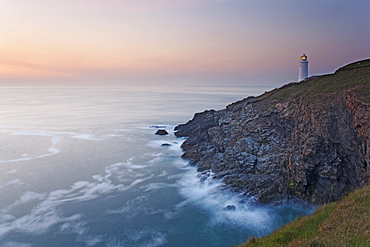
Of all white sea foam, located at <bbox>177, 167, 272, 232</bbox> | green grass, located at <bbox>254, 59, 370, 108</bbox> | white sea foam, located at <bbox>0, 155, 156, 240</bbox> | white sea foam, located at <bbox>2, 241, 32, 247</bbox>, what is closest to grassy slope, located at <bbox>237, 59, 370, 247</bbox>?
white sea foam, located at <bbox>177, 167, 272, 232</bbox>

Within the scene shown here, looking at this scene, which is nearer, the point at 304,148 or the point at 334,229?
the point at 334,229

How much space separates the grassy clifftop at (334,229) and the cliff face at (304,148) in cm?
1058

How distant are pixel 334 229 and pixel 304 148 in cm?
1815

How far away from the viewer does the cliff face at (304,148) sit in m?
24.9

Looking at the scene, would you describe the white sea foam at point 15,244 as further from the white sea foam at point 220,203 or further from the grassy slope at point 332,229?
the grassy slope at point 332,229

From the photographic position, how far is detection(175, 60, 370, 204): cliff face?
24.9 meters

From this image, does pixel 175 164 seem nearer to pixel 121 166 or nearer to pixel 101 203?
pixel 121 166

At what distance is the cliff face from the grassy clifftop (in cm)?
1058

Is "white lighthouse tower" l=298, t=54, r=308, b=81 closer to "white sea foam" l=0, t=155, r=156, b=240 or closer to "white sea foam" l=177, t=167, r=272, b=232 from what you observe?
"white sea foam" l=177, t=167, r=272, b=232

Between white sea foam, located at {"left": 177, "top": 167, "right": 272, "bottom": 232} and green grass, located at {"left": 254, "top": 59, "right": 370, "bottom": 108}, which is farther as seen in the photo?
green grass, located at {"left": 254, "top": 59, "right": 370, "bottom": 108}

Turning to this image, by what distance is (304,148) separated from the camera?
2791 centimetres

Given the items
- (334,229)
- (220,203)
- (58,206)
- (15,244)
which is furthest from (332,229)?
(58,206)

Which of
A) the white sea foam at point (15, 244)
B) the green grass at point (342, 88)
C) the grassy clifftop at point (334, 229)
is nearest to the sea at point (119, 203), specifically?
the white sea foam at point (15, 244)

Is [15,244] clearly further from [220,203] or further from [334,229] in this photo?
[334,229]
